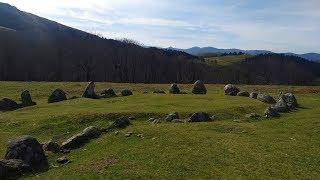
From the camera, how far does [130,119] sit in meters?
52.4

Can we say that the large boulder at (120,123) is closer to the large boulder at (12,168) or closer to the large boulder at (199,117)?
the large boulder at (199,117)

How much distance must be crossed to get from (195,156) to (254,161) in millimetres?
4637

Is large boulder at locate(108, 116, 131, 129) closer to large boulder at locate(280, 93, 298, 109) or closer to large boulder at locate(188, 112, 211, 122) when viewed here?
large boulder at locate(188, 112, 211, 122)

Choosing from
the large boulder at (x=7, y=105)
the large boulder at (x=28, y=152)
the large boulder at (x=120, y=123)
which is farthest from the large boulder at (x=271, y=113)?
the large boulder at (x=7, y=105)

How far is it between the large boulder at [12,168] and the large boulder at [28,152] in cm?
79

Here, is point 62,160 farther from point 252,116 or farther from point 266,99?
point 266,99

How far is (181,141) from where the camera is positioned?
39875 millimetres

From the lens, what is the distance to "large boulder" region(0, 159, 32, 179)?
107 ft

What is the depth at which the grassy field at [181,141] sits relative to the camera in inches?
1308

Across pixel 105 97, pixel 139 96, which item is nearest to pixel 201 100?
pixel 139 96

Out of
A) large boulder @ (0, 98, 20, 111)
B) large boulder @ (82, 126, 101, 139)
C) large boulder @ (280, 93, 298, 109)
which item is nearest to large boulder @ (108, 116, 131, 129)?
large boulder @ (82, 126, 101, 139)

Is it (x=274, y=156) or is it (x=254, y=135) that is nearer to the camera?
(x=274, y=156)

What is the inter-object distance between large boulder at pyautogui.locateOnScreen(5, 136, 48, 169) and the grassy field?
4.47ft

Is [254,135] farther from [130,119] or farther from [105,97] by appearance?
[105,97]
